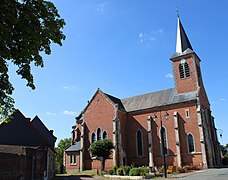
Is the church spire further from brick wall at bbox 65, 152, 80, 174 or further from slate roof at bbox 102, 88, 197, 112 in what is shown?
brick wall at bbox 65, 152, 80, 174

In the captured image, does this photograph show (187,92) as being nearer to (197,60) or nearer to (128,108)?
(197,60)

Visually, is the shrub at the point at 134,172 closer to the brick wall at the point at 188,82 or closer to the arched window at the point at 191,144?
the arched window at the point at 191,144

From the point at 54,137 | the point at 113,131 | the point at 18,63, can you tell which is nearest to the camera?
the point at 18,63

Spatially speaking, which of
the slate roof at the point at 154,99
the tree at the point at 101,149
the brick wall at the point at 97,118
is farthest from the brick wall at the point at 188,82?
the tree at the point at 101,149

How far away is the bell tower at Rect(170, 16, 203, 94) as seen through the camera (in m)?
37.4

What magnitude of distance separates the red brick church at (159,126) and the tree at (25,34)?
2756 cm

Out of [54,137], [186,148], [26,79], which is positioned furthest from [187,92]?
[26,79]

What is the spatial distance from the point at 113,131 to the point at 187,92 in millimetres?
13031

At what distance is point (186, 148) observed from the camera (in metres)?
33.4

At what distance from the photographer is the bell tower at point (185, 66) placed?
123 ft

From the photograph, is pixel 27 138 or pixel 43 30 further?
pixel 27 138

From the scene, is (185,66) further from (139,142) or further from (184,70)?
(139,142)

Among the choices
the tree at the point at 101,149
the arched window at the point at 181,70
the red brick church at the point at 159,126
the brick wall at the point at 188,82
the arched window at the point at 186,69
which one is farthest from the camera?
the arched window at the point at 181,70

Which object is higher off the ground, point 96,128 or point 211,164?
point 96,128
